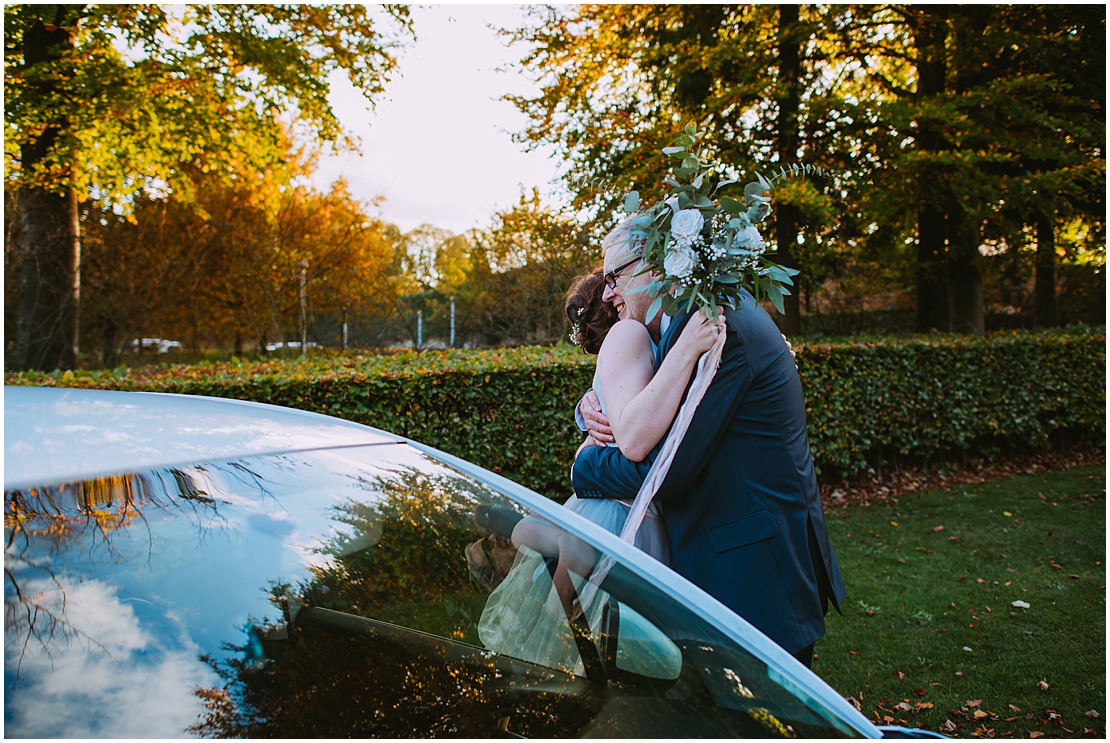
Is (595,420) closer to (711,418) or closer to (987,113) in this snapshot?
(711,418)

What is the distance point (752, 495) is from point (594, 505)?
19.2 inches

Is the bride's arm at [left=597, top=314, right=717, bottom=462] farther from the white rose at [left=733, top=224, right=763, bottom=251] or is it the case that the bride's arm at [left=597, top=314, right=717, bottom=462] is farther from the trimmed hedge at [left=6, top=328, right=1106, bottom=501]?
the trimmed hedge at [left=6, top=328, right=1106, bottom=501]

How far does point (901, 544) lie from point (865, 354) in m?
2.51

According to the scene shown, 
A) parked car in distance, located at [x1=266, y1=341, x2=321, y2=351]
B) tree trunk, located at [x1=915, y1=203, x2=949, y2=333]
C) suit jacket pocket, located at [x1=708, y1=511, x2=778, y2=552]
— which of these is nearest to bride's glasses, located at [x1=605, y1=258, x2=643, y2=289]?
suit jacket pocket, located at [x1=708, y1=511, x2=778, y2=552]

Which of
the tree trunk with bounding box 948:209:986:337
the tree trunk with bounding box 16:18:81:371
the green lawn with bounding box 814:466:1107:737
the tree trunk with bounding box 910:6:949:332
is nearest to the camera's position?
the green lawn with bounding box 814:466:1107:737

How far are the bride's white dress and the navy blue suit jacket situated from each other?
49 cm

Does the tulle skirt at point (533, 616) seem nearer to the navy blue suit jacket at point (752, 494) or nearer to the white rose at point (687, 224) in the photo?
the navy blue suit jacket at point (752, 494)

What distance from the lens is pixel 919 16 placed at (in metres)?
10.4

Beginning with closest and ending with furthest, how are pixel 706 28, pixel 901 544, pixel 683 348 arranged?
pixel 683 348, pixel 901 544, pixel 706 28

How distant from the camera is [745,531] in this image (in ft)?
6.50

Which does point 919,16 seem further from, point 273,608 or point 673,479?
point 273,608

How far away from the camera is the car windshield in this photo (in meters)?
1.21

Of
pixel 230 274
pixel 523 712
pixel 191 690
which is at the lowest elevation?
pixel 523 712

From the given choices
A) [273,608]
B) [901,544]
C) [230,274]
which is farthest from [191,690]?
[230,274]
